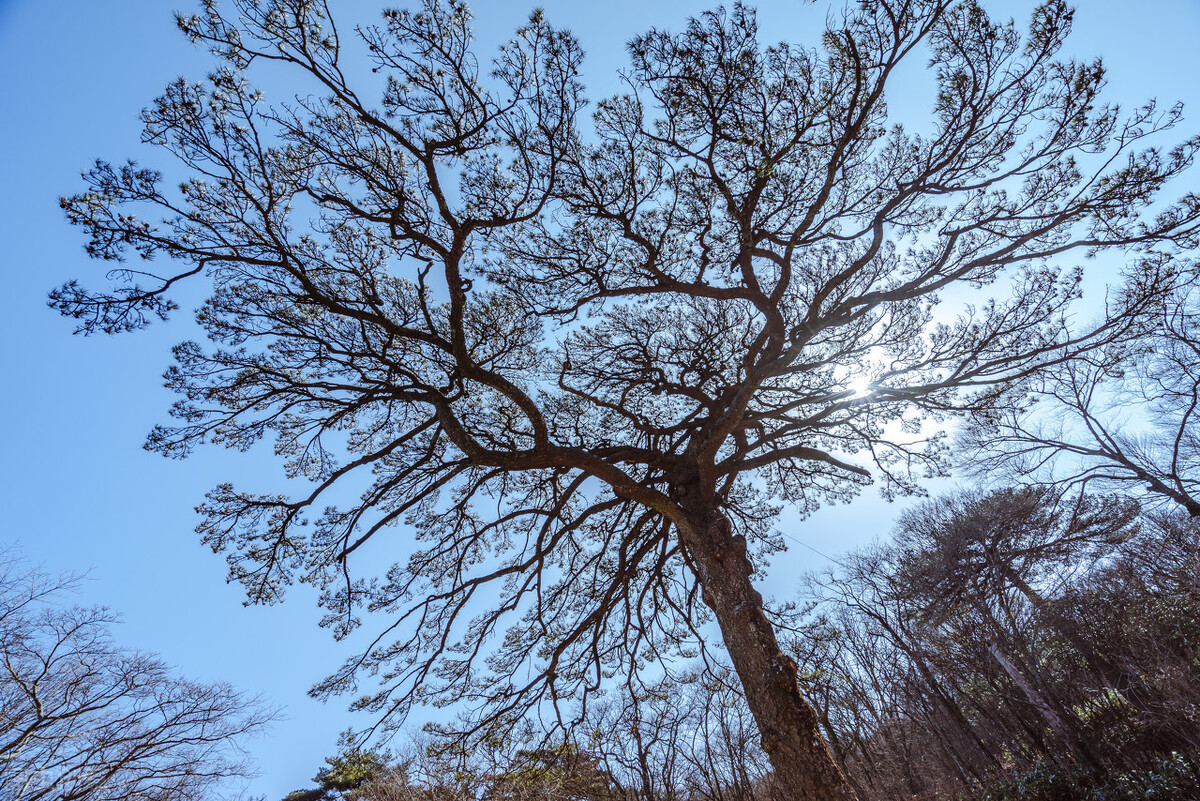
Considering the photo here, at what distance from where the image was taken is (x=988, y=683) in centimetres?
771

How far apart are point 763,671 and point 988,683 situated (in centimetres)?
768

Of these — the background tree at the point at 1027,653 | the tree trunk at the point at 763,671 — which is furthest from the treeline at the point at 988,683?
the tree trunk at the point at 763,671

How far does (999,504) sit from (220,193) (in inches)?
520

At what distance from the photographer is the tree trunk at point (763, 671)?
111 inches

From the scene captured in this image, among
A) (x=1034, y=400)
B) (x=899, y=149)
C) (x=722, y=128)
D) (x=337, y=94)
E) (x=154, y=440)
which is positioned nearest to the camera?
(x=337, y=94)

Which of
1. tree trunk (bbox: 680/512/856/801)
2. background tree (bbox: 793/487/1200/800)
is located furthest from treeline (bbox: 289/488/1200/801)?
tree trunk (bbox: 680/512/856/801)

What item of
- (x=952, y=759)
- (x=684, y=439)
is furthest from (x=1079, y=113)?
(x=952, y=759)

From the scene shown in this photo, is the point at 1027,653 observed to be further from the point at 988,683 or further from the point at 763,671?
the point at 763,671

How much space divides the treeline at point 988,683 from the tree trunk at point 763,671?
1.63 meters

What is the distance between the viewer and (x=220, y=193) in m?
3.47

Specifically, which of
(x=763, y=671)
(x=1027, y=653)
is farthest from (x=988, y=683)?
(x=763, y=671)

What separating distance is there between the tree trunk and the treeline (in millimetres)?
1632

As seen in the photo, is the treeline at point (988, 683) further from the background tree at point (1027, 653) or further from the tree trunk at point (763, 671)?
the tree trunk at point (763, 671)

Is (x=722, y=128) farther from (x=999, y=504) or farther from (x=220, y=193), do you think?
(x=999, y=504)
